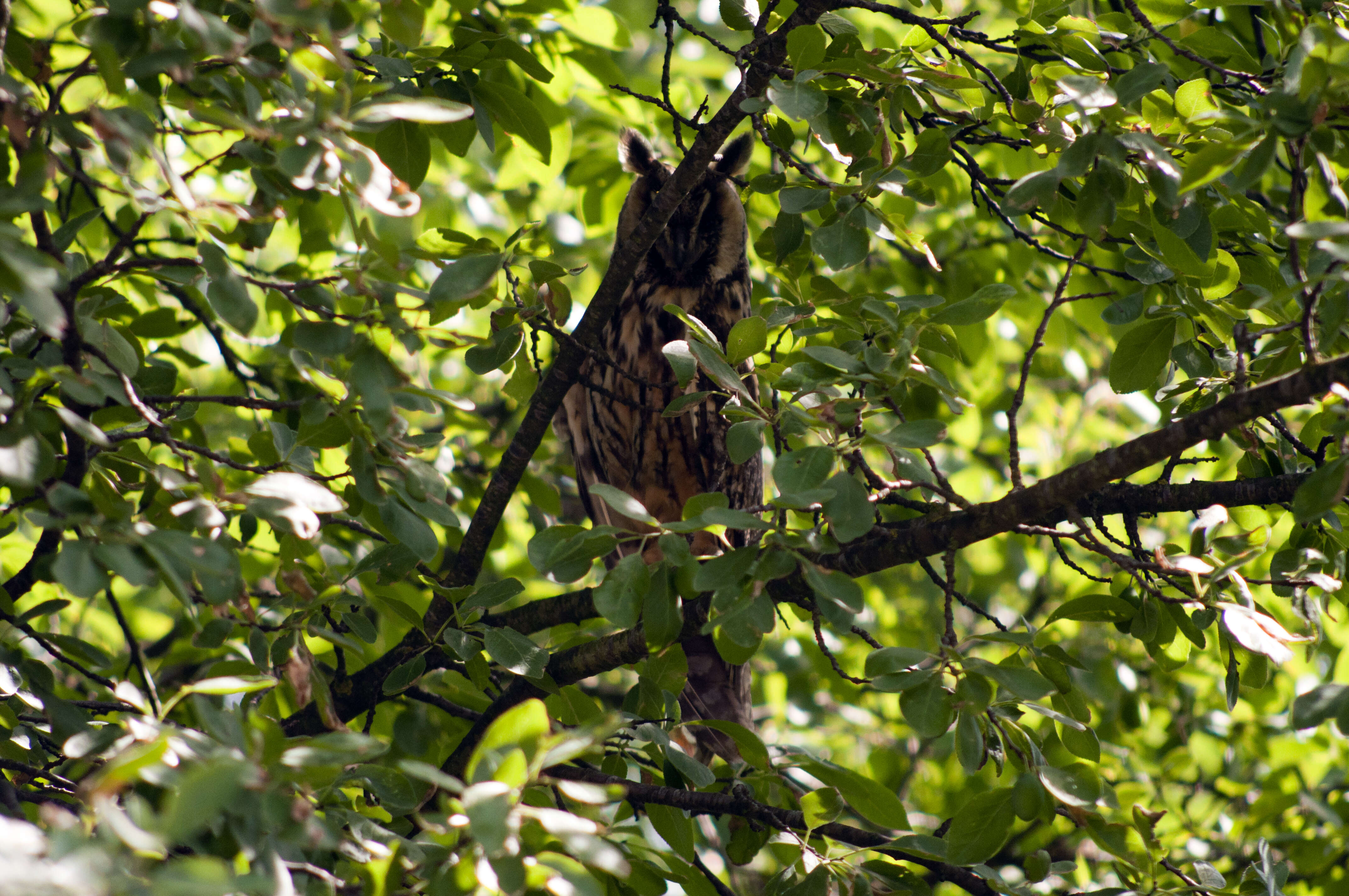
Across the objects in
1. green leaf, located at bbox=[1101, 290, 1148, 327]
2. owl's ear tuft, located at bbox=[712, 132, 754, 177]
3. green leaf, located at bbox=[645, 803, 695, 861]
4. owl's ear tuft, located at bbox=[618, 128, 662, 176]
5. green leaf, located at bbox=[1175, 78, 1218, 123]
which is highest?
owl's ear tuft, located at bbox=[712, 132, 754, 177]

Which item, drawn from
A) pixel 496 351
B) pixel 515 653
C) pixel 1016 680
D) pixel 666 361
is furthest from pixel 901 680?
pixel 666 361

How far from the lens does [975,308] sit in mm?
1413

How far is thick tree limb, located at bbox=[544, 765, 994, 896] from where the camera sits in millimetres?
1579

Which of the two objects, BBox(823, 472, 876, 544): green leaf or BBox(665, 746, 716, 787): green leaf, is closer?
BBox(823, 472, 876, 544): green leaf

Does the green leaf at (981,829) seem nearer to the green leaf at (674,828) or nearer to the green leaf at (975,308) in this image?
the green leaf at (674,828)

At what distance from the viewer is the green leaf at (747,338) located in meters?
1.48

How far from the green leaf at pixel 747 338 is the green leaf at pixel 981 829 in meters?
0.74

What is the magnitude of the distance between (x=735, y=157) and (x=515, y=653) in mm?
2111

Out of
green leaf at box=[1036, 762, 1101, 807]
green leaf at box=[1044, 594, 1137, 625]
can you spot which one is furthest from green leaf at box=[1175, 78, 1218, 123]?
green leaf at box=[1036, 762, 1101, 807]

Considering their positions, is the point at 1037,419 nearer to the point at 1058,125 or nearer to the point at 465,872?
the point at 1058,125

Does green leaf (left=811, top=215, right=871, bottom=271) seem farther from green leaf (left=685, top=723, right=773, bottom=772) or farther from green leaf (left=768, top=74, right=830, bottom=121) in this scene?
green leaf (left=685, top=723, right=773, bottom=772)

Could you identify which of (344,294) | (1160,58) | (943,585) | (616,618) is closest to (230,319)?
(344,294)

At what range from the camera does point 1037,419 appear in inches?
190

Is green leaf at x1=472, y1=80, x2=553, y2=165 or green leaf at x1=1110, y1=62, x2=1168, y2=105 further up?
green leaf at x1=1110, y1=62, x2=1168, y2=105
